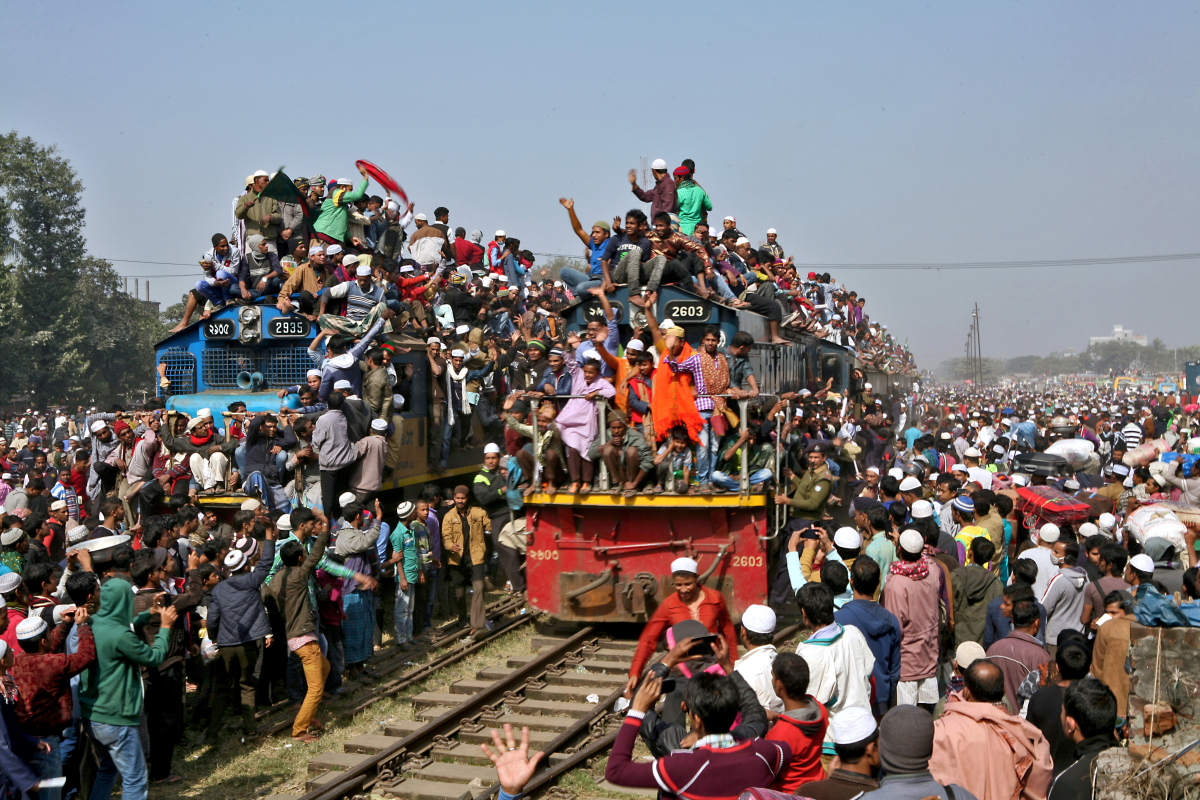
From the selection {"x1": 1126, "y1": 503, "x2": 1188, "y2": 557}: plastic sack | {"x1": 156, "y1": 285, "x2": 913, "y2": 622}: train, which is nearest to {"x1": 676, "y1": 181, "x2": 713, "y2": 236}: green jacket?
{"x1": 156, "y1": 285, "x2": 913, "y2": 622}: train

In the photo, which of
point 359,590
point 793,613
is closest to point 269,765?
point 359,590

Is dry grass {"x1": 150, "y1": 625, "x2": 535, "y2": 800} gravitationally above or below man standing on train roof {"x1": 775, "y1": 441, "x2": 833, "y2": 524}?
Answer: below

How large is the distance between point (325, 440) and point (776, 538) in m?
4.94

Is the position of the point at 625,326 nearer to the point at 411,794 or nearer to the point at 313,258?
the point at 313,258

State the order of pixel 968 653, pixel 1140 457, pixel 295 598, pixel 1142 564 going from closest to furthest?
pixel 968 653 → pixel 1142 564 → pixel 295 598 → pixel 1140 457

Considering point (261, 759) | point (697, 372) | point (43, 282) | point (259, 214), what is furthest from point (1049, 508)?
point (43, 282)

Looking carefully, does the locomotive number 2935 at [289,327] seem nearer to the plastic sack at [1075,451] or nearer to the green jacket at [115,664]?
the green jacket at [115,664]

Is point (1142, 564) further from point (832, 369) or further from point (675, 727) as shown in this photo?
point (832, 369)

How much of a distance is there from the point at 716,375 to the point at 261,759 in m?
5.42

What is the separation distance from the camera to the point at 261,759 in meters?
8.83

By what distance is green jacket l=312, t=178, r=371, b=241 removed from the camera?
1606cm

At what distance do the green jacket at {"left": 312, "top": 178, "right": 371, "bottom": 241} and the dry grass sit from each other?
7668 mm

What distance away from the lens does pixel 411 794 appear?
7.82m

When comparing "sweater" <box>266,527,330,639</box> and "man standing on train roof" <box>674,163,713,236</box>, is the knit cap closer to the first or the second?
"sweater" <box>266,527,330,639</box>
